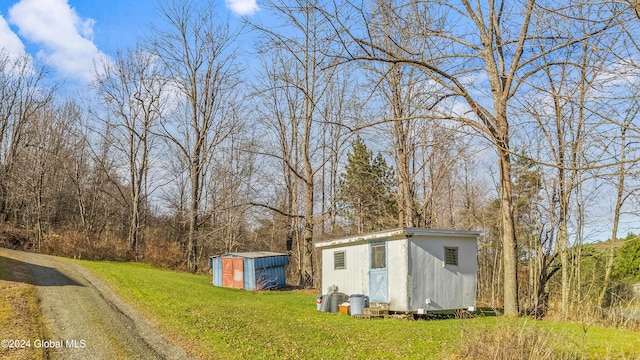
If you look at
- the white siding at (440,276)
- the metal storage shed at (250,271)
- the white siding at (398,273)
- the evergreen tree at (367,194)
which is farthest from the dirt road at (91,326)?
the evergreen tree at (367,194)

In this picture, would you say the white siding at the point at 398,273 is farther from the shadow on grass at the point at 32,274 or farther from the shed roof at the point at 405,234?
the shadow on grass at the point at 32,274

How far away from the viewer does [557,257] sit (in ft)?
64.6

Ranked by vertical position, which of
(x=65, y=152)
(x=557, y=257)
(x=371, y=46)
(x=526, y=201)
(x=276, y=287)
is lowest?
(x=276, y=287)

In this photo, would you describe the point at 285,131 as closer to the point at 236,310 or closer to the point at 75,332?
the point at 236,310

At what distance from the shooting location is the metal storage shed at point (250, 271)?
2159cm

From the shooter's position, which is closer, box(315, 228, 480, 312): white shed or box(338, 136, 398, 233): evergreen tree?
box(315, 228, 480, 312): white shed

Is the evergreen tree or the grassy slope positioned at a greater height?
the evergreen tree

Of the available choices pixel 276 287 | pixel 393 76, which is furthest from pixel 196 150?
pixel 393 76

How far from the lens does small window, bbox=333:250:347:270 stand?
1646cm

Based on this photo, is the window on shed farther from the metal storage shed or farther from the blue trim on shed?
the blue trim on shed

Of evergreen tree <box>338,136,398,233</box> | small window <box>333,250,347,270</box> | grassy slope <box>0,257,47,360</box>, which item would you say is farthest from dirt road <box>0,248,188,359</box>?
evergreen tree <box>338,136,398,233</box>

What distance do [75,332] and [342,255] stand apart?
9.48 m

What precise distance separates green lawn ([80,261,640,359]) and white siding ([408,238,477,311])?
1.92m

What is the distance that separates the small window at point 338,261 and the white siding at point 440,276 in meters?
3.17
